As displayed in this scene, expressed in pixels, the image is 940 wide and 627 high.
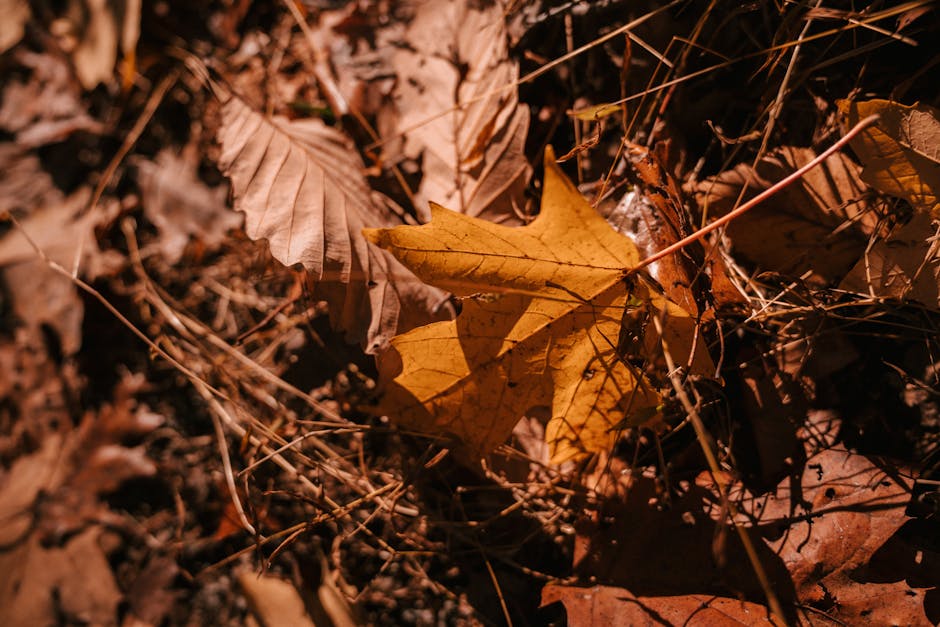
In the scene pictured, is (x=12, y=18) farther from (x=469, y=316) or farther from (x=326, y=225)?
(x=469, y=316)

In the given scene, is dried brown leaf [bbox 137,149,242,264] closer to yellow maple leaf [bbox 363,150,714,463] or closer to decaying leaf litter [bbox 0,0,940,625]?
decaying leaf litter [bbox 0,0,940,625]

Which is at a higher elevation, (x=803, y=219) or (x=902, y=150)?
(x=902, y=150)

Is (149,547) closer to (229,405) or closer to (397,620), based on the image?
(229,405)

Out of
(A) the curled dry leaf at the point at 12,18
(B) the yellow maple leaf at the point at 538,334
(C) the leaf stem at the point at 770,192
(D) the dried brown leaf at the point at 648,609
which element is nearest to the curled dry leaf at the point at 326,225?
(B) the yellow maple leaf at the point at 538,334

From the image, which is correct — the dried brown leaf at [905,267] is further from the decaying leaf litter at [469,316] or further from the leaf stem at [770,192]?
the leaf stem at [770,192]

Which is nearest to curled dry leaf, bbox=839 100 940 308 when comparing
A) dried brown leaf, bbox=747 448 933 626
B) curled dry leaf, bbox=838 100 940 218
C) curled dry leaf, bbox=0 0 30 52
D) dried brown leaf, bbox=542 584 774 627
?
curled dry leaf, bbox=838 100 940 218

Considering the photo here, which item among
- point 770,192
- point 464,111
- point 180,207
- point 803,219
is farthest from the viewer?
point 180,207

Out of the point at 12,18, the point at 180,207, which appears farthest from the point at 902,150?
the point at 12,18
